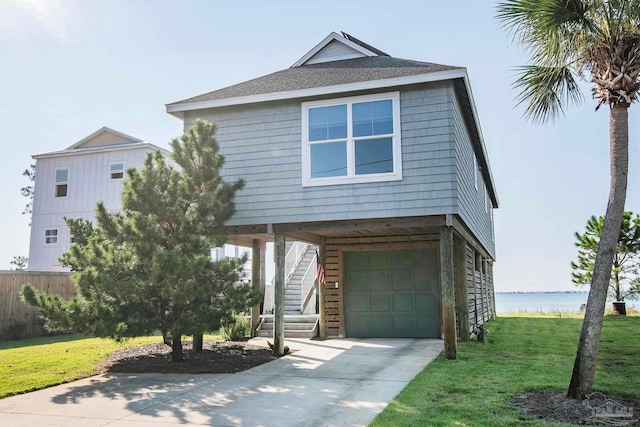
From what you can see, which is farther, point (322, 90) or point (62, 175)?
point (62, 175)

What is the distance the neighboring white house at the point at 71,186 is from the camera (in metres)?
19.4

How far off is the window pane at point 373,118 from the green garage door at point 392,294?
4.22m

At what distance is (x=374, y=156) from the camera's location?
9.67m

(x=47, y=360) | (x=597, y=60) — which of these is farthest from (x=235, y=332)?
(x=597, y=60)

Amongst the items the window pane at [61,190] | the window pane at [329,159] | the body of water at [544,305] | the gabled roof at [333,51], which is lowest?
the body of water at [544,305]

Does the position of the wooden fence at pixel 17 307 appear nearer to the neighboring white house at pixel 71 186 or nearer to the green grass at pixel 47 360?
the green grass at pixel 47 360

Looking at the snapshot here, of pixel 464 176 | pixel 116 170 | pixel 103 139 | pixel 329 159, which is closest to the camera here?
pixel 329 159

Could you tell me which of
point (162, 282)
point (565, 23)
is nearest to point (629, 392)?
point (565, 23)

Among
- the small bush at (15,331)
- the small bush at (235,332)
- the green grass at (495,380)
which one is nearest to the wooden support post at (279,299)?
the small bush at (235,332)

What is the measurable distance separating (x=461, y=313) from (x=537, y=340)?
6.59 feet

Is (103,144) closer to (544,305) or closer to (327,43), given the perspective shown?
(327,43)

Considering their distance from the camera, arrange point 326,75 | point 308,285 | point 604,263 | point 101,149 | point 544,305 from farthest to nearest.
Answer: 1. point 544,305
2. point 101,149
3. point 308,285
4. point 326,75
5. point 604,263

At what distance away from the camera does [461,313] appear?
38.7ft

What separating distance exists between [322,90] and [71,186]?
561 inches
